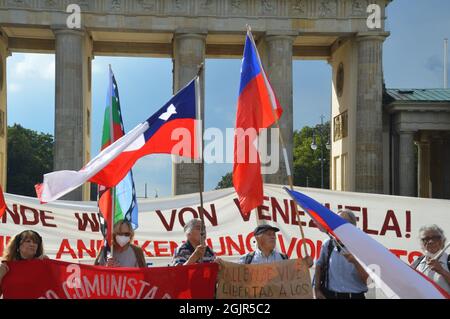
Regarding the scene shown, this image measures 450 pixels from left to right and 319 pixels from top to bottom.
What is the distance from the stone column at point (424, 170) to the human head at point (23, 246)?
43.5 m

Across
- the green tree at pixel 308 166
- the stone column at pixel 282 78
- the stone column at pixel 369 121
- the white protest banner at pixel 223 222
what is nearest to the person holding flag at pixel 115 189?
the white protest banner at pixel 223 222

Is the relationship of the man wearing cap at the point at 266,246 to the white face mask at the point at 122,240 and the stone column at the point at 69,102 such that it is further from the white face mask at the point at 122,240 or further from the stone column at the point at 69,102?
the stone column at the point at 69,102

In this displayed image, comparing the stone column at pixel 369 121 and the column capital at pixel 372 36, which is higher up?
the column capital at pixel 372 36

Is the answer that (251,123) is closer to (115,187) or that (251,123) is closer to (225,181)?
(115,187)

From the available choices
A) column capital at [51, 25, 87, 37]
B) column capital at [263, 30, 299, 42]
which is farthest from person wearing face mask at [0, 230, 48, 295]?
column capital at [263, 30, 299, 42]

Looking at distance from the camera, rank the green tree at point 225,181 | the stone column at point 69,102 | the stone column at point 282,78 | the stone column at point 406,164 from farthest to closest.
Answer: the green tree at point 225,181, the stone column at point 406,164, the stone column at point 282,78, the stone column at point 69,102

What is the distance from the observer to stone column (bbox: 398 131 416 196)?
4503 centimetres

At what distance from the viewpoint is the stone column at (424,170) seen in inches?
1957

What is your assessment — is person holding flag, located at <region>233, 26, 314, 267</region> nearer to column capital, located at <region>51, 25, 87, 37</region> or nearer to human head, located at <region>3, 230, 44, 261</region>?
human head, located at <region>3, 230, 44, 261</region>

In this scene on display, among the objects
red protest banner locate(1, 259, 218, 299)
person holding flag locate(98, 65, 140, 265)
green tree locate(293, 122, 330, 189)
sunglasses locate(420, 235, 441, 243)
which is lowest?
red protest banner locate(1, 259, 218, 299)

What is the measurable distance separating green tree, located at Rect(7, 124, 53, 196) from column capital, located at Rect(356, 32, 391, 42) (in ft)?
162

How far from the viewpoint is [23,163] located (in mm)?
89062
